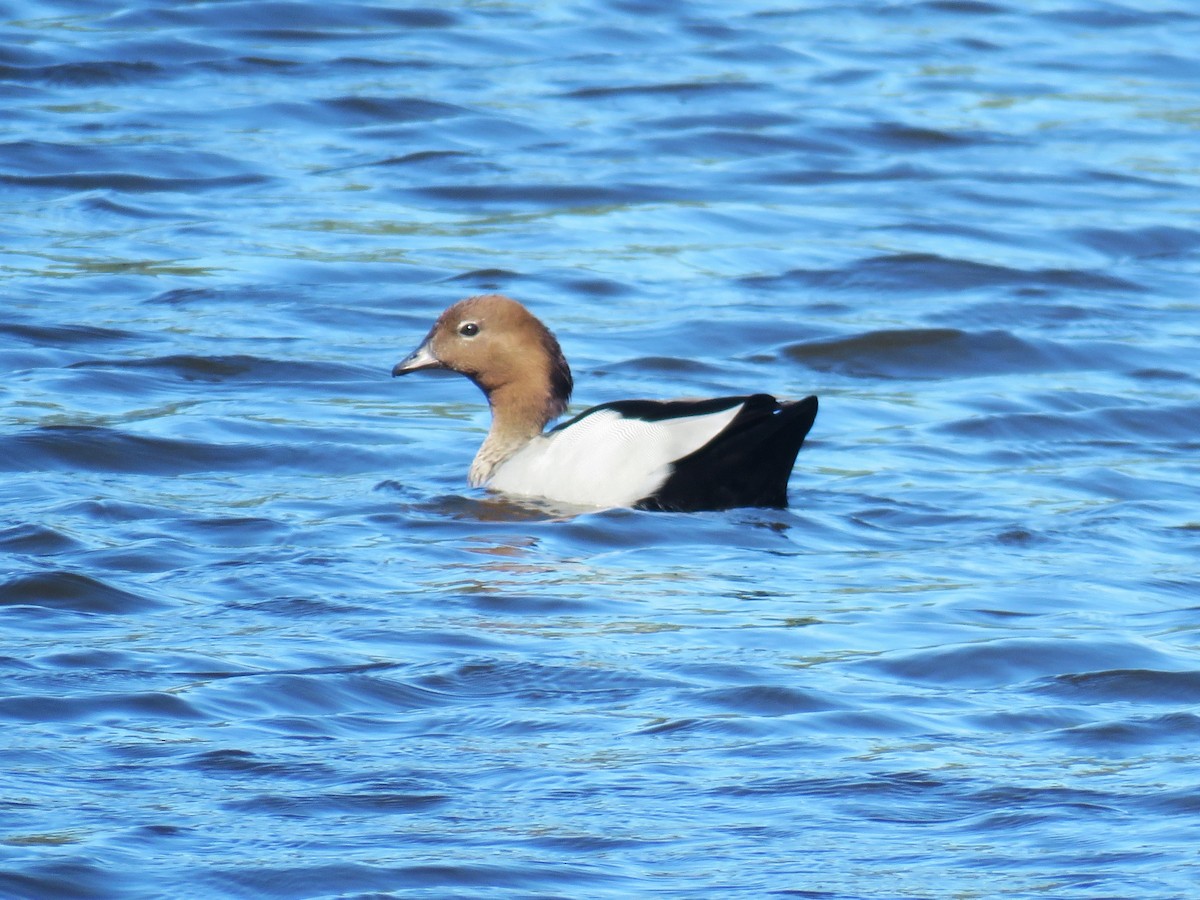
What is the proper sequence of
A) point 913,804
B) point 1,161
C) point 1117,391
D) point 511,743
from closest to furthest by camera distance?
point 913,804 → point 511,743 → point 1117,391 → point 1,161

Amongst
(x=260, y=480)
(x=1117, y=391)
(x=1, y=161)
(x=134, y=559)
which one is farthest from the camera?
(x=1, y=161)

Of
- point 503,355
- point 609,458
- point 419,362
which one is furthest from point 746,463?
point 419,362

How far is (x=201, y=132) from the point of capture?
15680mm

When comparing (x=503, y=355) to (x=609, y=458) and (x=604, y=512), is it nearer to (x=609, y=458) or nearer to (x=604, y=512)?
(x=609, y=458)

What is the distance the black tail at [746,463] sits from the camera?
8703mm

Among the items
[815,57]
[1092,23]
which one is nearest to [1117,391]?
[815,57]

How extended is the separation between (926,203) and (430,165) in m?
3.25

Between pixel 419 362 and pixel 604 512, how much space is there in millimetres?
1475

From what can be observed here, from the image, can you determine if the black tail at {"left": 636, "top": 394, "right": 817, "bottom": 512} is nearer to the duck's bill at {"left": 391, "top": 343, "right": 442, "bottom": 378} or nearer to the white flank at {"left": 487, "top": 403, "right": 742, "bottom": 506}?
the white flank at {"left": 487, "top": 403, "right": 742, "bottom": 506}

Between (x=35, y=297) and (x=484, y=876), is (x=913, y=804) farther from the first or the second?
(x=35, y=297)

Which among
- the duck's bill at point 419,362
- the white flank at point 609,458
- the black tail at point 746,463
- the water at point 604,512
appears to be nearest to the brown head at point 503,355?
the duck's bill at point 419,362

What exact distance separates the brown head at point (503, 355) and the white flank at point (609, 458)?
58 centimetres

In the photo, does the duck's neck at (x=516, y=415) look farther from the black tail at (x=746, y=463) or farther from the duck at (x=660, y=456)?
the black tail at (x=746, y=463)

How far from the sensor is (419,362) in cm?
993
